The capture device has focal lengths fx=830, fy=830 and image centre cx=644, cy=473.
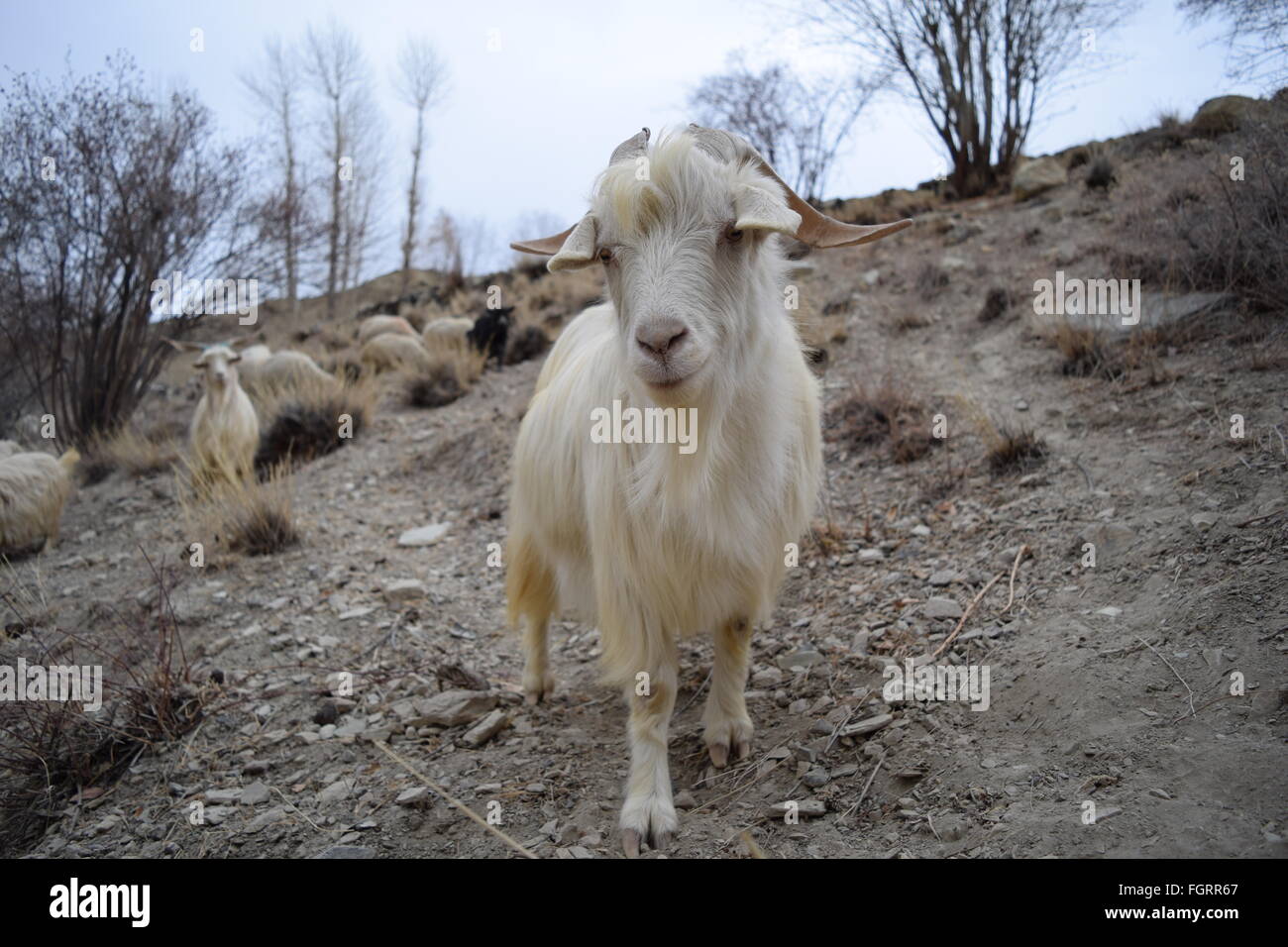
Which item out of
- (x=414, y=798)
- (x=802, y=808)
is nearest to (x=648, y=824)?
(x=802, y=808)

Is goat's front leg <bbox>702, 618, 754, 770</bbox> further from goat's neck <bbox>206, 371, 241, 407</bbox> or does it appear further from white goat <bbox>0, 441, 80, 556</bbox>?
goat's neck <bbox>206, 371, 241, 407</bbox>

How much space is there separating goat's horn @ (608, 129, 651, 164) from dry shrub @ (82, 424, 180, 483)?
754cm

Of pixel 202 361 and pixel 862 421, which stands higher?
pixel 202 361

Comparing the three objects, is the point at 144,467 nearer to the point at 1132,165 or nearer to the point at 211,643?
the point at 211,643

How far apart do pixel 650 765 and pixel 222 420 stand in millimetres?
6930

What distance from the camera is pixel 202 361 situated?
8422 mm

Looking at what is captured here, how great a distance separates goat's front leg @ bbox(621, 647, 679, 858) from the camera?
2713 mm

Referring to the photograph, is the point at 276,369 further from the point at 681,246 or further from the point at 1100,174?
the point at 1100,174

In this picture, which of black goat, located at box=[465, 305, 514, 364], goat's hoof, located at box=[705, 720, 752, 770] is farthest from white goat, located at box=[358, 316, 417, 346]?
goat's hoof, located at box=[705, 720, 752, 770]

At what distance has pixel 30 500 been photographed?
6613mm

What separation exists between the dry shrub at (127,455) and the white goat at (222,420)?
768 mm

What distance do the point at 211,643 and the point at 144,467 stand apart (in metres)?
5.60

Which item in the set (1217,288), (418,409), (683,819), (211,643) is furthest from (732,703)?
(418,409)

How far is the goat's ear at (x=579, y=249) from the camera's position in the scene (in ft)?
8.32
